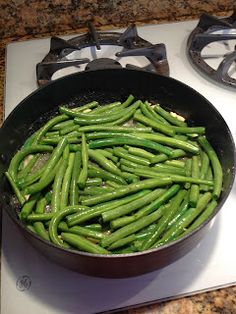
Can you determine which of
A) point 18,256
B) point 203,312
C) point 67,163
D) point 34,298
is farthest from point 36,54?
point 203,312

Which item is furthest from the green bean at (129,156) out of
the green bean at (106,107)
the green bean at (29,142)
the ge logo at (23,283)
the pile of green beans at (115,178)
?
the ge logo at (23,283)

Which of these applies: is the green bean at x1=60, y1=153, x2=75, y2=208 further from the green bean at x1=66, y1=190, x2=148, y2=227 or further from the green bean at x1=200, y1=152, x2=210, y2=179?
the green bean at x1=200, y1=152, x2=210, y2=179

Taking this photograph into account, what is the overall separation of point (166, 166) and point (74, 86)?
1.72 ft

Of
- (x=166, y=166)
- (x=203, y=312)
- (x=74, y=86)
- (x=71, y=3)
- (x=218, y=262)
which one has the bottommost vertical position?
(x=203, y=312)

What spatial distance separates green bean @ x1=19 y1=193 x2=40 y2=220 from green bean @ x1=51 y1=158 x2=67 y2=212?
62mm

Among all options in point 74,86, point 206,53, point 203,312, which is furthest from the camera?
point 206,53

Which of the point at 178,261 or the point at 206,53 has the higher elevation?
the point at 206,53

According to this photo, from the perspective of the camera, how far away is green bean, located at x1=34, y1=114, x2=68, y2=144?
1557 millimetres

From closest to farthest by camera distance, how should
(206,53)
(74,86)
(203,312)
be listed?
1. (203,312)
2. (74,86)
3. (206,53)

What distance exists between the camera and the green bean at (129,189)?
1.33 meters

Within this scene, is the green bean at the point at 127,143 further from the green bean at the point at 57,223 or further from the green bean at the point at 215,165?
the green bean at the point at 57,223

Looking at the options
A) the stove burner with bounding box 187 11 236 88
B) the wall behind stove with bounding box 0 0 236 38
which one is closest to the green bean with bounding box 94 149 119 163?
the stove burner with bounding box 187 11 236 88

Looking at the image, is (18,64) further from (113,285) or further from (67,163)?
(113,285)

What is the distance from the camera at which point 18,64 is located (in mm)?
1918
